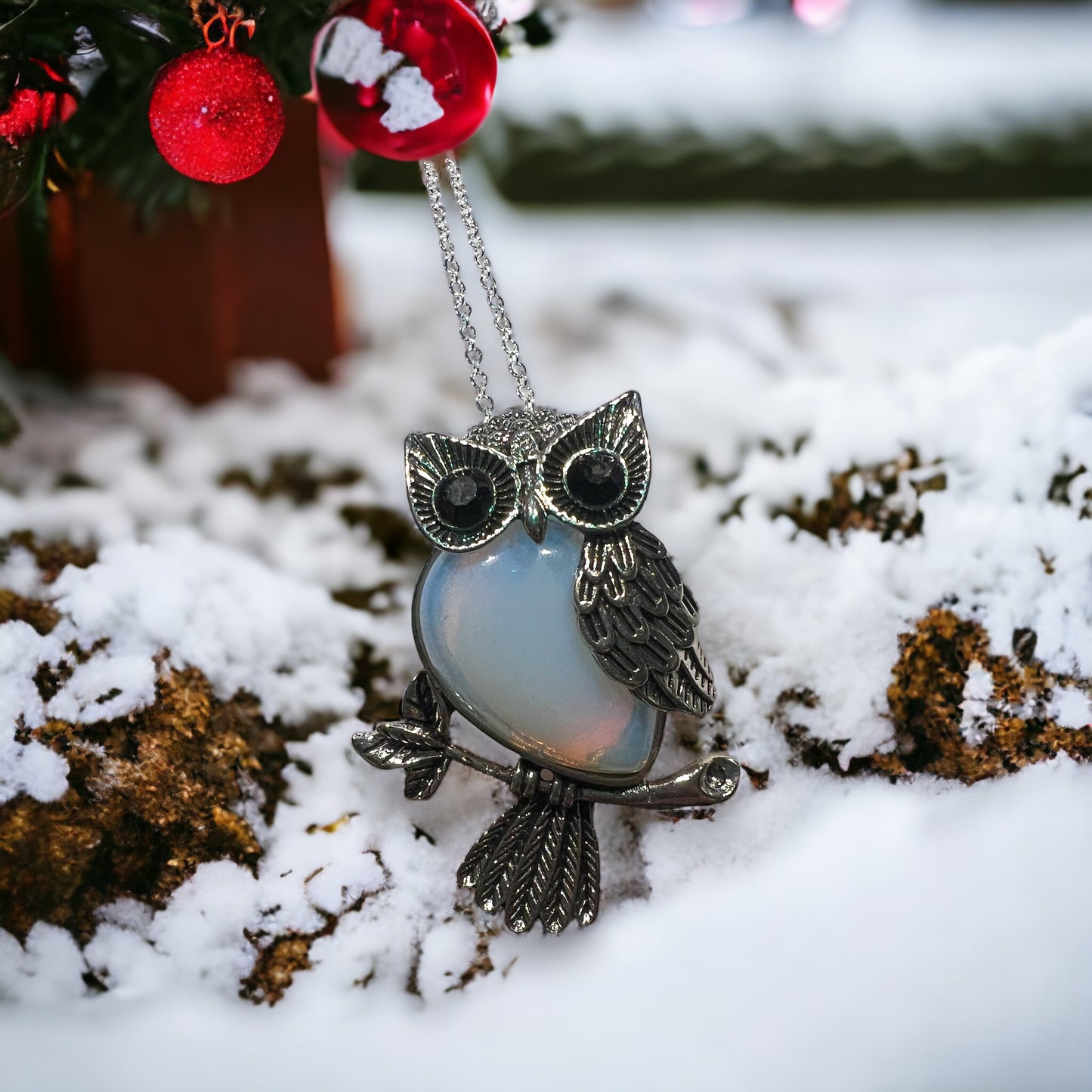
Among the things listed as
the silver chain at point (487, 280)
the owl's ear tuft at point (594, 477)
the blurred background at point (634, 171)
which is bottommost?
the blurred background at point (634, 171)

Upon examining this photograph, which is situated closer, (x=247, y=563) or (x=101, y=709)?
(x=101, y=709)

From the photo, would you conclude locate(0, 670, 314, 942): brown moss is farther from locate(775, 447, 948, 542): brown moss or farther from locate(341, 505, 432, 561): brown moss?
locate(775, 447, 948, 542): brown moss

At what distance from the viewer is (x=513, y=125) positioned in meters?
1.56

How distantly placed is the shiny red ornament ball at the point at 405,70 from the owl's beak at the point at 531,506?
0.22 metres

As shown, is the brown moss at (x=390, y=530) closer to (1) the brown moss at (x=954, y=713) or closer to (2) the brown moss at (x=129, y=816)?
(2) the brown moss at (x=129, y=816)

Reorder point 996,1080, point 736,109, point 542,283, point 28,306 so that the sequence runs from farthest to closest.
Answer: point 736,109 < point 542,283 < point 28,306 < point 996,1080

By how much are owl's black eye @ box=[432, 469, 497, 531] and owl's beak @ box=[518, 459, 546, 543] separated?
0.07ft

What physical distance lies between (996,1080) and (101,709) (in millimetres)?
592

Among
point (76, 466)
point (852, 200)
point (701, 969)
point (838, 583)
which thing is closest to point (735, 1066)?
point (701, 969)

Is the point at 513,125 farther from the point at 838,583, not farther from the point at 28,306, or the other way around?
the point at 838,583

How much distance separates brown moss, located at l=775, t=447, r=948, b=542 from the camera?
78cm

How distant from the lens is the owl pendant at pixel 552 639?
65 cm

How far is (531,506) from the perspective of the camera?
2.20 ft

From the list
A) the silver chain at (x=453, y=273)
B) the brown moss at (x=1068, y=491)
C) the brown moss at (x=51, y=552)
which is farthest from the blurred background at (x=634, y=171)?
the brown moss at (x=1068, y=491)
